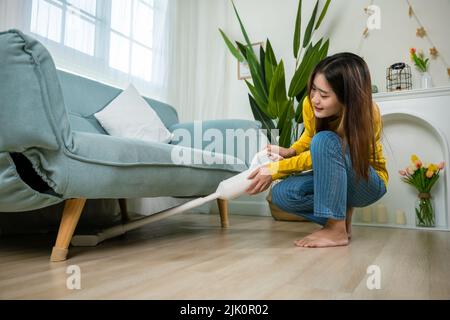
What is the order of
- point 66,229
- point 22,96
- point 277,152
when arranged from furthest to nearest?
1. point 277,152
2. point 66,229
3. point 22,96

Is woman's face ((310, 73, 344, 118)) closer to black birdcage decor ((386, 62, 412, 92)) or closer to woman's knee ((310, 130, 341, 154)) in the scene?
woman's knee ((310, 130, 341, 154))

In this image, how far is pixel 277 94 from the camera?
1.83 m

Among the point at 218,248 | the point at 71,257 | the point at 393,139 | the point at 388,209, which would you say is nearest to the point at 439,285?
the point at 218,248

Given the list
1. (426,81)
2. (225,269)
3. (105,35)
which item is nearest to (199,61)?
(105,35)

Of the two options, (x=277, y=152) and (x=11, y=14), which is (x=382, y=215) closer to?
(x=277, y=152)

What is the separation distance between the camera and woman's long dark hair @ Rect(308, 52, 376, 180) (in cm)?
97

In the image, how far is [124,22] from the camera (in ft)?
6.56

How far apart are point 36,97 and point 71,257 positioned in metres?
0.42

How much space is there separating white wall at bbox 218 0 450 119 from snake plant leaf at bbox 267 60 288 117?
39 cm

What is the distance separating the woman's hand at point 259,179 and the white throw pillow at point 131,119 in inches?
27.9

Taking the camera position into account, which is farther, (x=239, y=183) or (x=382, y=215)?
(x=382, y=215)

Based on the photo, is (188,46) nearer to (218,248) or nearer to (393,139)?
(393,139)

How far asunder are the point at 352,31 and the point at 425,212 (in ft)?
3.67

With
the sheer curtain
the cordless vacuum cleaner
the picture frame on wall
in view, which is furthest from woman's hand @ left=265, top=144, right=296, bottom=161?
the picture frame on wall
